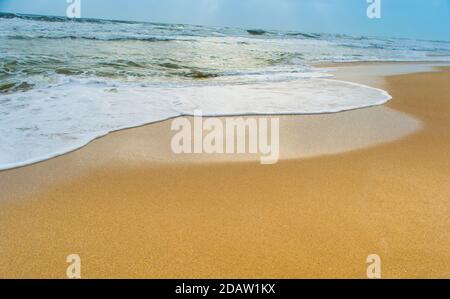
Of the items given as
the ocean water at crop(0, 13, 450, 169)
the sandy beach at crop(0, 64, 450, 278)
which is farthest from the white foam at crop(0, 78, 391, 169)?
the sandy beach at crop(0, 64, 450, 278)

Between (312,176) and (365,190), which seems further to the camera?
(312,176)

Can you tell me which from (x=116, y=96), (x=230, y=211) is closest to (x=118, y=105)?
(x=116, y=96)

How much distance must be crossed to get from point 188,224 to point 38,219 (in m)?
0.96

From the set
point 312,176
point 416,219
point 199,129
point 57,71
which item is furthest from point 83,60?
point 416,219

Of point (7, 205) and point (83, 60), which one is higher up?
point (83, 60)

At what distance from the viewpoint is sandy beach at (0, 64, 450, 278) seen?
1.83 metres

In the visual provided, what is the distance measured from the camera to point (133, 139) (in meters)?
3.74

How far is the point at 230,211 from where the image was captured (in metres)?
2.35

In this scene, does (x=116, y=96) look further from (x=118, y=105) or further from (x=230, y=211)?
(x=230, y=211)

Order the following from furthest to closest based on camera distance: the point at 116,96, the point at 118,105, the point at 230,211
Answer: the point at 116,96 < the point at 118,105 < the point at 230,211

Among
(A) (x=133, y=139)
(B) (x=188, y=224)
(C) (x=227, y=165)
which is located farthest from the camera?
(A) (x=133, y=139)

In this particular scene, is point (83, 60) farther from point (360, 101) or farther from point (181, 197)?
point (181, 197)

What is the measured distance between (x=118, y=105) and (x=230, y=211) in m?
3.27

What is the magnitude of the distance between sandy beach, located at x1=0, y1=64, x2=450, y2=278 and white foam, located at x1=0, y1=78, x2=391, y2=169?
40 cm
